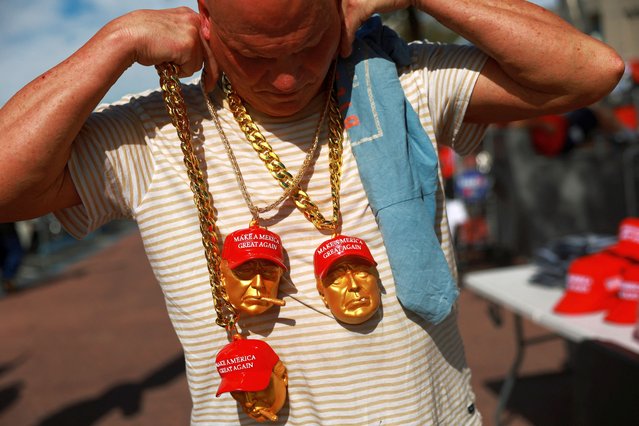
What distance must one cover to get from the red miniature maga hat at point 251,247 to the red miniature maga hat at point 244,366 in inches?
6.4

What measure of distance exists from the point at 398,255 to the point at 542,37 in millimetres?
547

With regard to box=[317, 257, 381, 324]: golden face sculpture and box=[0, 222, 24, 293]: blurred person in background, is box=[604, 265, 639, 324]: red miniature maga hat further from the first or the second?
box=[0, 222, 24, 293]: blurred person in background

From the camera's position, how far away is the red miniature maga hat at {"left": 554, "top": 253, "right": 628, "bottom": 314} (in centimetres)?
291

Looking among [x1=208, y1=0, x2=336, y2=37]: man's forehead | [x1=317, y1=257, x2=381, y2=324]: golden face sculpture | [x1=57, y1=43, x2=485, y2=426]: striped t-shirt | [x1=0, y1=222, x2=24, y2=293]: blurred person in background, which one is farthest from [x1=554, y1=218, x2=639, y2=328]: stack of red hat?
[x1=0, y1=222, x2=24, y2=293]: blurred person in background

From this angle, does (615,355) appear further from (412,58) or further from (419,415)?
(412,58)

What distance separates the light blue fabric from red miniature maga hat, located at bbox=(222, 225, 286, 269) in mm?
225

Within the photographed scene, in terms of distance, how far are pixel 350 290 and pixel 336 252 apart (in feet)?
0.27

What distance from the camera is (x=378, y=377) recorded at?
1348 mm

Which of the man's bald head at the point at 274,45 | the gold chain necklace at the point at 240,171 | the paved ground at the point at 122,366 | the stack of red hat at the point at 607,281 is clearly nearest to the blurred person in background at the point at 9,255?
the paved ground at the point at 122,366

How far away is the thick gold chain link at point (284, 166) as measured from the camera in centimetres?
136

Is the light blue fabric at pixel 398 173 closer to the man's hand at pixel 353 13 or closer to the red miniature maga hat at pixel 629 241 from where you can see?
the man's hand at pixel 353 13

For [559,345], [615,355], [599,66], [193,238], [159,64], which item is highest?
[159,64]

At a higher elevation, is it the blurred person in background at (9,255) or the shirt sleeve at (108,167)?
the shirt sleeve at (108,167)

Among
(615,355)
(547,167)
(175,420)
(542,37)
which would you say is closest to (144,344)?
(175,420)
